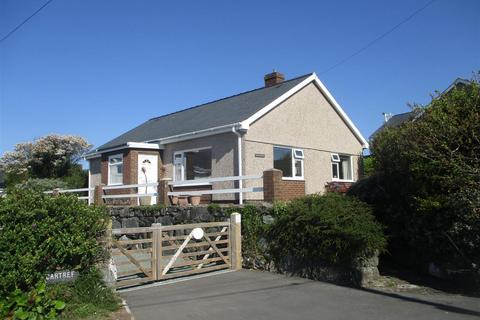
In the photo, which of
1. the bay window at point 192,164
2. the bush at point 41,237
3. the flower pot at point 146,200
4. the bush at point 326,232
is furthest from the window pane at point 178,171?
the bush at point 41,237

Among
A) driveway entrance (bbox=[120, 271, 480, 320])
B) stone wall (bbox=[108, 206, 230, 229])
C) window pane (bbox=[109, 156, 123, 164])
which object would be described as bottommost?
driveway entrance (bbox=[120, 271, 480, 320])

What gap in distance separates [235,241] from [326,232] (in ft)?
8.59

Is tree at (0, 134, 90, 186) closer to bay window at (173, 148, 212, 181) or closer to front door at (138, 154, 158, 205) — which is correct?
front door at (138, 154, 158, 205)

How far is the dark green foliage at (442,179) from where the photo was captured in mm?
8070

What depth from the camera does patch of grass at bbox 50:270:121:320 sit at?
6188 millimetres

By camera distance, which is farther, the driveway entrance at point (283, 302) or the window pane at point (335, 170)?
the window pane at point (335, 170)

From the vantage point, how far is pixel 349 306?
23.0 feet

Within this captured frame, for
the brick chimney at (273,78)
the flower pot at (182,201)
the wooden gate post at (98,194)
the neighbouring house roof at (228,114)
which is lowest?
the flower pot at (182,201)

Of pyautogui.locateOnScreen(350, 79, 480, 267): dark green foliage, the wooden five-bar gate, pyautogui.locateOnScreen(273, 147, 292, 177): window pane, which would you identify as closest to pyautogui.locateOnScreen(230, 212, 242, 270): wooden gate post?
the wooden five-bar gate

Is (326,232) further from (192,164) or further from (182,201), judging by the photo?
(192,164)

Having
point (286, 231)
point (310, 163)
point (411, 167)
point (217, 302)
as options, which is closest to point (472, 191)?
point (411, 167)

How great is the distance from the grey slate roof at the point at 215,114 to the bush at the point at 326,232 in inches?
245

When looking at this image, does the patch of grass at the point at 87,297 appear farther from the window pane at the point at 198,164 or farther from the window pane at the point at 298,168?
the window pane at the point at 298,168

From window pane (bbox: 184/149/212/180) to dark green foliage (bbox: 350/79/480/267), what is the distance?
26.9 ft
